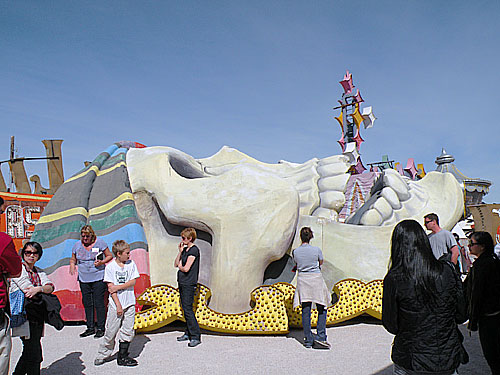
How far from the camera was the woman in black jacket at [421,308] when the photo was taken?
2.13m

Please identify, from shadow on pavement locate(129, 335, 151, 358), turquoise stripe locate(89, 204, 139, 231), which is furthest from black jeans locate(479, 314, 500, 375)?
turquoise stripe locate(89, 204, 139, 231)

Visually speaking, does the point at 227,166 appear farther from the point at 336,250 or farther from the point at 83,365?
the point at 83,365

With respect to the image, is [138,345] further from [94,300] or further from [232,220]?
[232,220]

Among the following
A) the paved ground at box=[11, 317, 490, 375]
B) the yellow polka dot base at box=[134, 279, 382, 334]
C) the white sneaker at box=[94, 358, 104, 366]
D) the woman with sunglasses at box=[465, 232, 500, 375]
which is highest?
the woman with sunglasses at box=[465, 232, 500, 375]

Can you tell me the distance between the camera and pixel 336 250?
19.4 ft

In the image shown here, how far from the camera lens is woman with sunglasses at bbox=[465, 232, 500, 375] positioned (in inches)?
127

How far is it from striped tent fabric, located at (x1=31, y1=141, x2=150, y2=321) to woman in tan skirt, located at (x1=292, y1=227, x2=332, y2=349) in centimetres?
216

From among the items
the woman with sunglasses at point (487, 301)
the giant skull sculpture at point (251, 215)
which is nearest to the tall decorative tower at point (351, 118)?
the giant skull sculpture at point (251, 215)

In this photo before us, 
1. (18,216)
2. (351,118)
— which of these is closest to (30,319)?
(18,216)

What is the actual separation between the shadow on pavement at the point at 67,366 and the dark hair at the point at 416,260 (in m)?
3.15

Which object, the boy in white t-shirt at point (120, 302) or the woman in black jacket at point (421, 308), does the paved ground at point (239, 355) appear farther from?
the woman in black jacket at point (421, 308)

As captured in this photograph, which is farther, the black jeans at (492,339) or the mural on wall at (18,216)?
the mural on wall at (18,216)

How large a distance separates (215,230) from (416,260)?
343 cm

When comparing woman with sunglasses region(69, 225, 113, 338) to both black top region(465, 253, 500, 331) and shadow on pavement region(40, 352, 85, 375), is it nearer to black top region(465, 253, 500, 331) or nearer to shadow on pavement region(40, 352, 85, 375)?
shadow on pavement region(40, 352, 85, 375)
